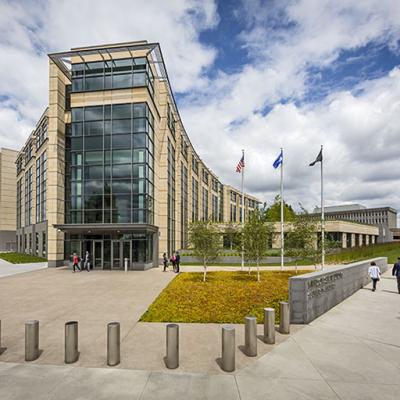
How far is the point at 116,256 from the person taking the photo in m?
26.1

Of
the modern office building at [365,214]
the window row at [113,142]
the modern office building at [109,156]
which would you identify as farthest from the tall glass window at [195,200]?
the modern office building at [365,214]

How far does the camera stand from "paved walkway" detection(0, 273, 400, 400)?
5004mm

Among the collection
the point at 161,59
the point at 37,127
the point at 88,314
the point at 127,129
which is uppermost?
the point at 161,59

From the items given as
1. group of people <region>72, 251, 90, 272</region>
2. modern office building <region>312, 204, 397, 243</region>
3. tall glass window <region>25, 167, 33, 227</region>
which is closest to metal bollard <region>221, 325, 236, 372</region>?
group of people <region>72, 251, 90, 272</region>

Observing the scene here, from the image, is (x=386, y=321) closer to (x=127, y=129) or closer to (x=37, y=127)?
(x=127, y=129)

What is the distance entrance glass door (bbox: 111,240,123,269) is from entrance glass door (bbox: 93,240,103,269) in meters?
1.34

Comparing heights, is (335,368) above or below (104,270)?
above

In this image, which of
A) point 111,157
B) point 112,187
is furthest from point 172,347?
point 111,157

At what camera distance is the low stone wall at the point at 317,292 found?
906 centimetres

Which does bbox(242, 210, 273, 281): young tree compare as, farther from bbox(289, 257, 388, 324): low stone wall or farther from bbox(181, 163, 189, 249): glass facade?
bbox(181, 163, 189, 249): glass facade

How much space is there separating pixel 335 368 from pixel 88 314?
27.7ft

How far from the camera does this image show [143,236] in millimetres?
26016

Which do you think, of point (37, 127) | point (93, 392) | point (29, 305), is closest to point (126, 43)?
point (37, 127)

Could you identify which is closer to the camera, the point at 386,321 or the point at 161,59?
the point at 386,321
